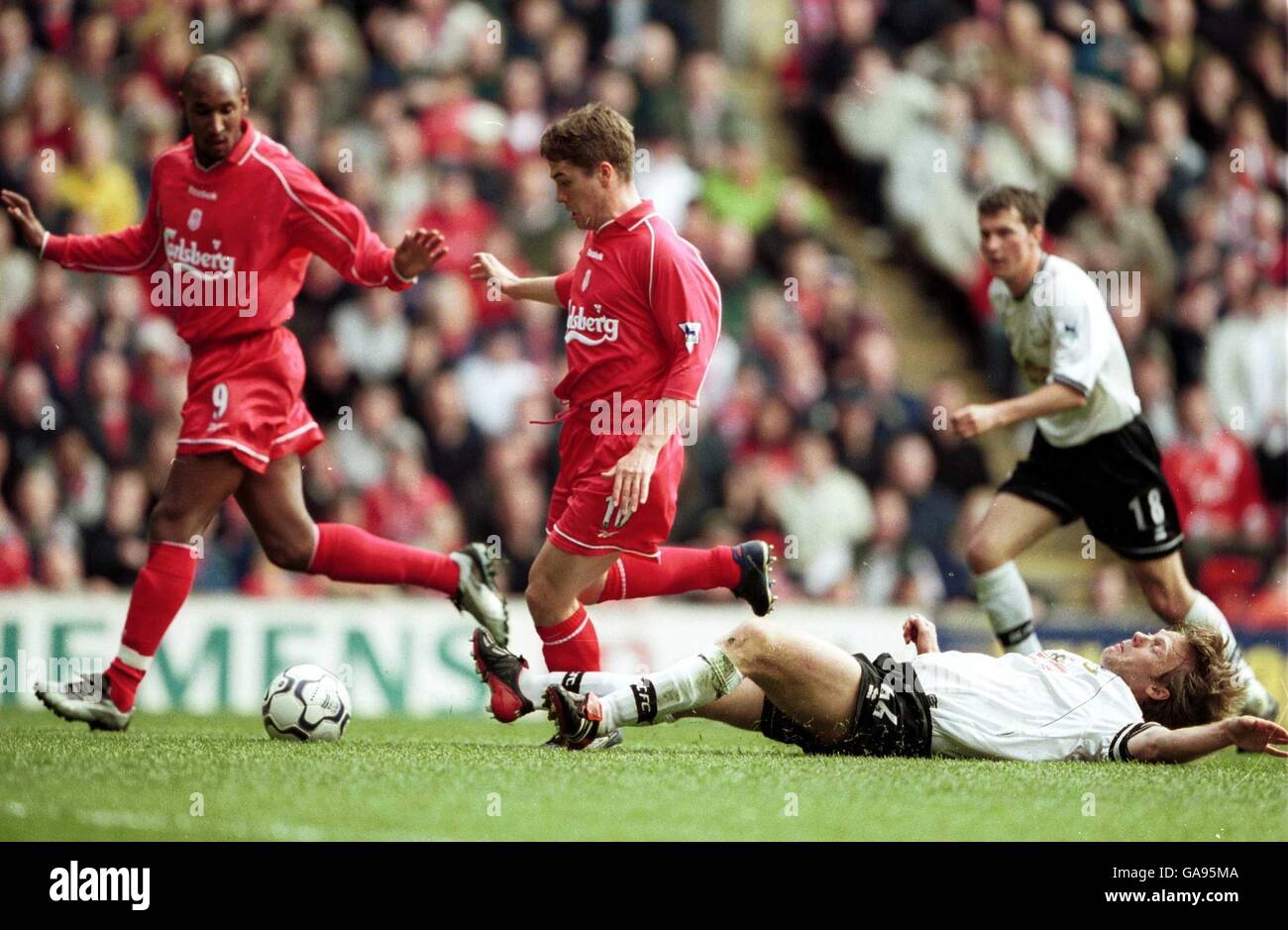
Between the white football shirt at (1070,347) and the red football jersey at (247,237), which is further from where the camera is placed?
the white football shirt at (1070,347)

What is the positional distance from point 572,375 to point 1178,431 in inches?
247

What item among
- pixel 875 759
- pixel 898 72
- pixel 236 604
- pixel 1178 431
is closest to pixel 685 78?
pixel 898 72

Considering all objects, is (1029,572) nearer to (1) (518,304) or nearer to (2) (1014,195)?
(1) (518,304)

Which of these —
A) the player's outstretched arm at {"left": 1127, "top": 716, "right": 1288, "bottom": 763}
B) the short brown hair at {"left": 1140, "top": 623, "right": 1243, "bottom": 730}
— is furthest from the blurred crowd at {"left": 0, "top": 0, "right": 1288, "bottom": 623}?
the player's outstretched arm at {"left": 1127, "top": 716, "right": 1288, "bottom": 763}

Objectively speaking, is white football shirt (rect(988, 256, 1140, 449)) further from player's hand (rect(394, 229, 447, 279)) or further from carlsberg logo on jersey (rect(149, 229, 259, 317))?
carlsberg logo on jersey (rect(149, 229, 259, 317))

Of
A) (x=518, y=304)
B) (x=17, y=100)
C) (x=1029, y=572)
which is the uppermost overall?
(x=17, y=100)

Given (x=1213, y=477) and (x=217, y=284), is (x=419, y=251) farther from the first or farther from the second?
(x=1213, y=477)

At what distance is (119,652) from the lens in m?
6.58

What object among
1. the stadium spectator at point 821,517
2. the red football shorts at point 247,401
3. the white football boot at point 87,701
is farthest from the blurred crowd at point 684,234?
the red football shorts at point 247,401

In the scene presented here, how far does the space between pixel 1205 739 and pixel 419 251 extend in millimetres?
3119

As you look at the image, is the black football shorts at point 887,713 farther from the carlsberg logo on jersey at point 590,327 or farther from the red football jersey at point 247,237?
the red football jersey at point 247,237

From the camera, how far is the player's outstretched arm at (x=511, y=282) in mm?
6742

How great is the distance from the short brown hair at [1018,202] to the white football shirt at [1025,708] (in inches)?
88.8

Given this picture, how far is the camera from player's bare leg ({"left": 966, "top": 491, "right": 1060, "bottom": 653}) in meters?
7.57
